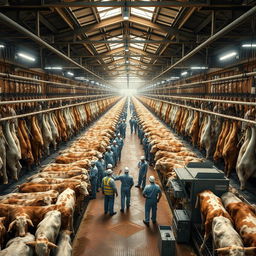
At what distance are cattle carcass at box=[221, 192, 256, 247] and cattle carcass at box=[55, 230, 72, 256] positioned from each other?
10.1ft

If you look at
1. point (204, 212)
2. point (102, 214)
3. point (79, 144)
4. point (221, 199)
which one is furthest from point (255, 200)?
point (79, 144)

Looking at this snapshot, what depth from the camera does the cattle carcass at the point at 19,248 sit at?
3747 mm

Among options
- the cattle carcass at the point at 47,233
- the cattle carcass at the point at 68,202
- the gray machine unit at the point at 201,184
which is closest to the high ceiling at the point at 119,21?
the gray machine unit at the point at 201,184

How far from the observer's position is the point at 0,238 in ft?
13.9

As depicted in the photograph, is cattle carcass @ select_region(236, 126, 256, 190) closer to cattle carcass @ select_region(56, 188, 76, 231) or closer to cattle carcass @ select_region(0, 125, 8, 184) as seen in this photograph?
cattle carcass @ select_region(56, 188, 76, 231)

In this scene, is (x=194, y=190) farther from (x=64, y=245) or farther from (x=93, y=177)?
(x=93, y=177)

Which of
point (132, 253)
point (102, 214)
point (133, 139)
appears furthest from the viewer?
point (133, 139)

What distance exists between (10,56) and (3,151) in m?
7.67

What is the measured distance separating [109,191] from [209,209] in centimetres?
303

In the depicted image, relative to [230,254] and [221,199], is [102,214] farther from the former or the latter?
[230,254]

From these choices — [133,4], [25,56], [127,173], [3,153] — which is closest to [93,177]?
[127,173]

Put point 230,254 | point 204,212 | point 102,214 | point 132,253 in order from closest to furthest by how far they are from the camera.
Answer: point 230,254, point 204,212, point 132,253, point 102,214

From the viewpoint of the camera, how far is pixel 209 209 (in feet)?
15.8

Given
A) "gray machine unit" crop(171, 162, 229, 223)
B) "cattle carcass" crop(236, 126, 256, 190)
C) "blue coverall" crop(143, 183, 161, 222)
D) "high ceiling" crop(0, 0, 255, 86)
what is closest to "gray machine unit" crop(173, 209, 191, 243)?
"gray machine unit" crop(171, 162, 229, 223)
